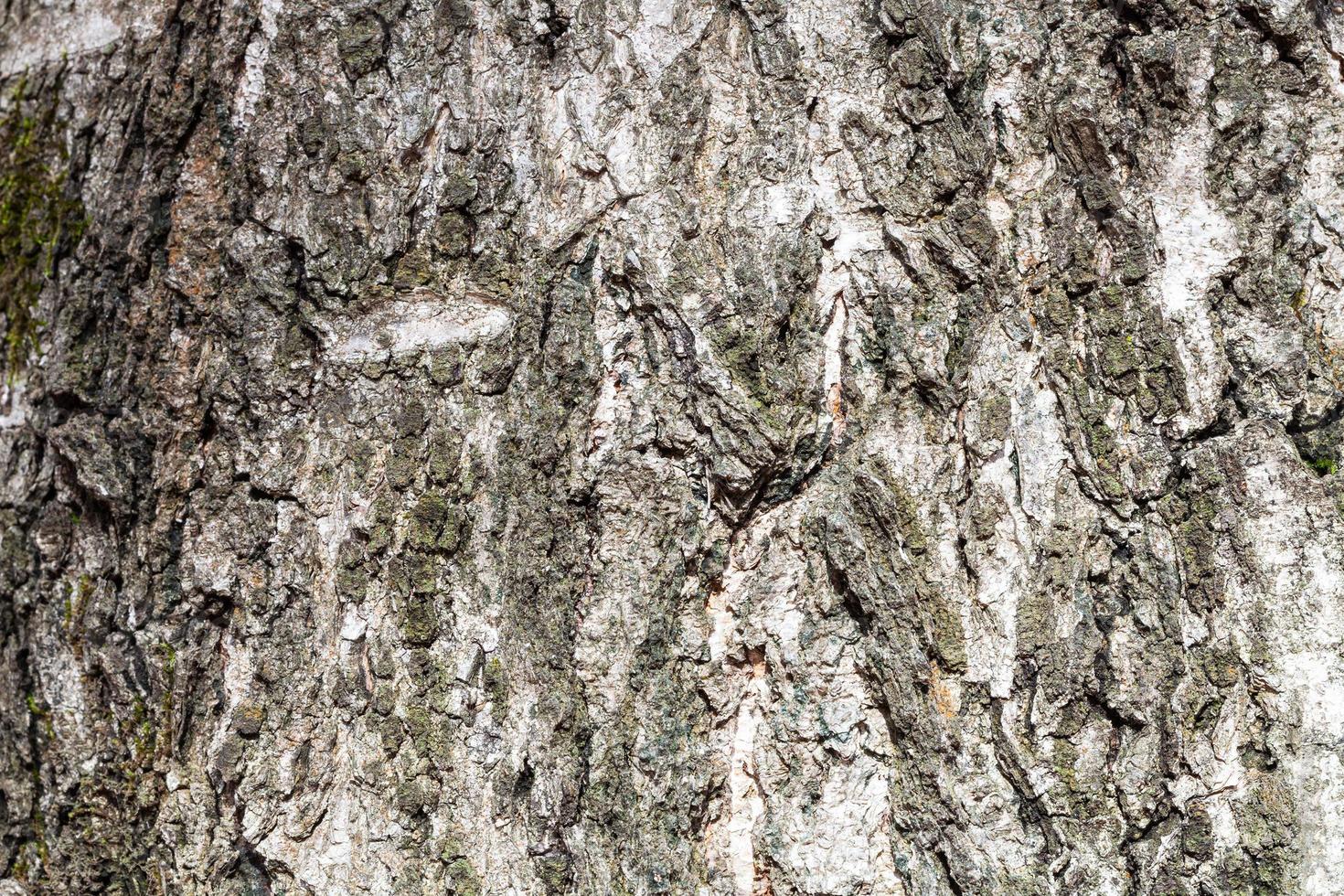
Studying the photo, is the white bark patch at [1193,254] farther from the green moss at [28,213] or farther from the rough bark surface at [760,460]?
the green moss at [28,213]

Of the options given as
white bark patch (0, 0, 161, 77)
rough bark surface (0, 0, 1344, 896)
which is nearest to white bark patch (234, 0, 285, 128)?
rough bark surface (0, 0, 1344, 896)

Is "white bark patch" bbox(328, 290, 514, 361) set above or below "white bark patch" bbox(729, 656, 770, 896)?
above

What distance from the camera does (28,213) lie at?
5.77 ft

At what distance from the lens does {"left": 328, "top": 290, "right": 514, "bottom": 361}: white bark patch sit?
4.94ft

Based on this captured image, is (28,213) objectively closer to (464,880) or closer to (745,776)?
(464,880)

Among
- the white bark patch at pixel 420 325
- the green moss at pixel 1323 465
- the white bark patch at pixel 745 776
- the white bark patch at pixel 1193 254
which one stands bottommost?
the white bark patch at pixel 745 776

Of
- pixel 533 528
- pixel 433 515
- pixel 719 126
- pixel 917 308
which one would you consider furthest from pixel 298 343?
pixel 917 308

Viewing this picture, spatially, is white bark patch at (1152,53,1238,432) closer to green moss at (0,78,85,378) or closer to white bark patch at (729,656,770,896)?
white bark patch at (729,656,770,896)

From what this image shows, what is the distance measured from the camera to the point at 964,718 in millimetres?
1465

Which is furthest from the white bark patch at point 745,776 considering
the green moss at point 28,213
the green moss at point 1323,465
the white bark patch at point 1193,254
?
the green moss at point 28,213

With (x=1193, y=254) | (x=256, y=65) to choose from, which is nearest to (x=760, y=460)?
(x=1193, y=254)

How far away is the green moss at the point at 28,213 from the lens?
172 centimetres

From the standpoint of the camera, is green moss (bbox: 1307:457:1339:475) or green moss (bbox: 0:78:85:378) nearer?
green moss (bbox: 1307:457:1339:475)

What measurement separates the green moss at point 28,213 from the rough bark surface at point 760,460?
0.38 m
